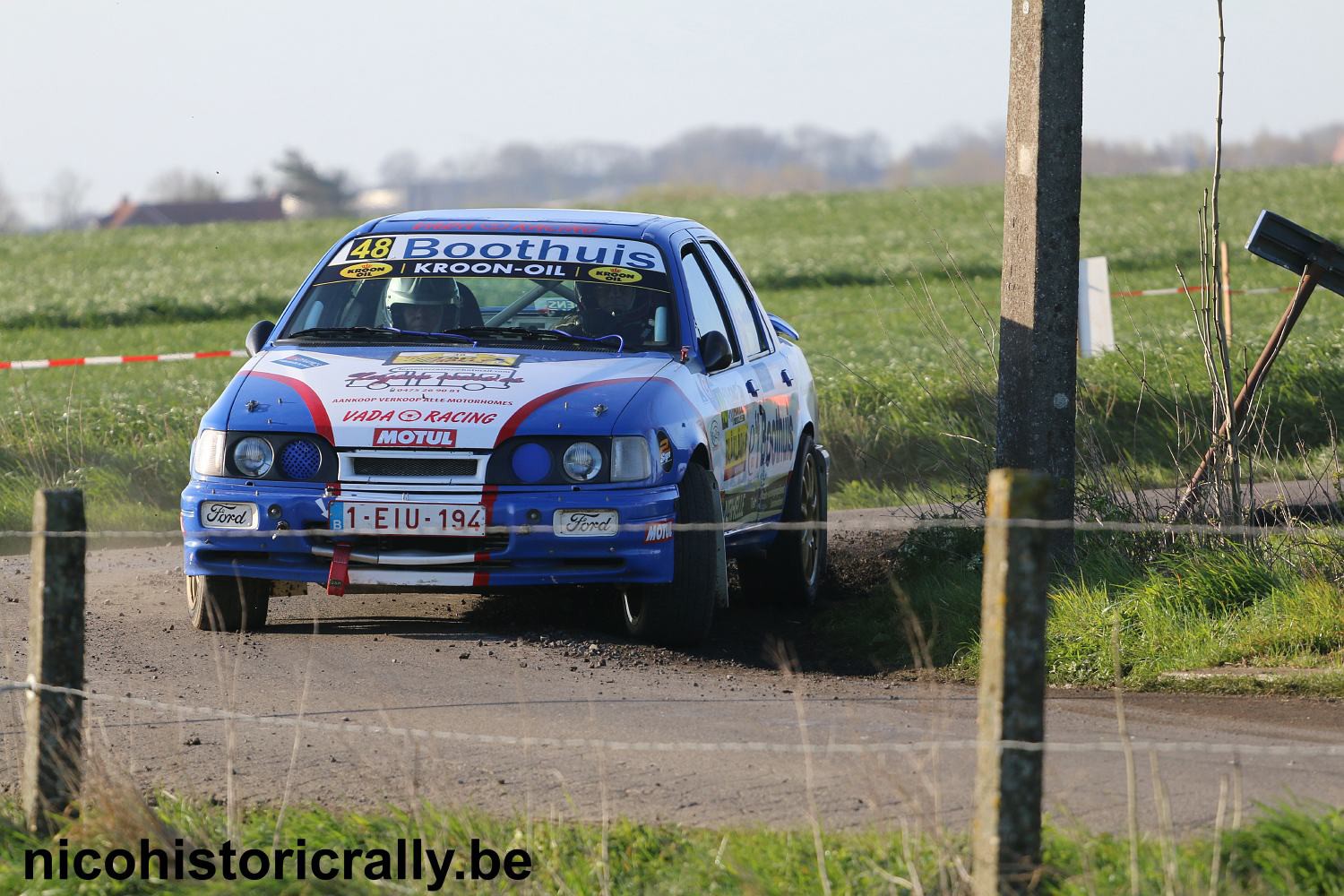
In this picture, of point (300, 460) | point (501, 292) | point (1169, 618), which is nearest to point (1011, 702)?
point (1169, 618)

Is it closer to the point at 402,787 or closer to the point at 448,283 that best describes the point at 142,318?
the point at 448,283

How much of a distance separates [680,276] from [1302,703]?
→ 3.49 m

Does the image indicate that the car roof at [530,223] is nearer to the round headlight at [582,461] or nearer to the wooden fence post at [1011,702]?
the round headlight at [582,461]

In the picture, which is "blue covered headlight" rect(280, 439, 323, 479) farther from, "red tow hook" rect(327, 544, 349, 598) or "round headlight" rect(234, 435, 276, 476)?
"red tow hook" rect(327, 544, 349, 598)

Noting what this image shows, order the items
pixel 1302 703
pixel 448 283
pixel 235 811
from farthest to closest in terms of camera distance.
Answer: pixel 448 283, pixel 1302 703, pixel 235 811

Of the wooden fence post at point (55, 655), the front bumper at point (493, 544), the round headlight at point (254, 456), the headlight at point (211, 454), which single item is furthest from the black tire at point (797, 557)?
the wooden fence post at point (55, 655)

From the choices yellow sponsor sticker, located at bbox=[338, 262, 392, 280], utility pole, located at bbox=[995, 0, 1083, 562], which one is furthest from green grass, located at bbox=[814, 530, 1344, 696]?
yellow sponsor sticker, located at bbox=[338, 262, 392, 280]

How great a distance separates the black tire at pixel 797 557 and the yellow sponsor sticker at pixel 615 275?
148 cm

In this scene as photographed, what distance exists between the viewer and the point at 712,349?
841 cm

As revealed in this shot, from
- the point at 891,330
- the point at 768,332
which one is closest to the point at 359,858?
the point at 768,332

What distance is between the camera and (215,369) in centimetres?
2114

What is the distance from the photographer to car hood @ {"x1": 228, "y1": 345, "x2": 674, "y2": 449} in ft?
24.2

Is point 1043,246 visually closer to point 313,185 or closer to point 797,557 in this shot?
point 797,557

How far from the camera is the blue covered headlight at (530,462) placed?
24.2 feet
